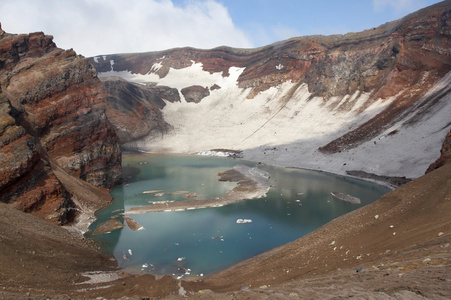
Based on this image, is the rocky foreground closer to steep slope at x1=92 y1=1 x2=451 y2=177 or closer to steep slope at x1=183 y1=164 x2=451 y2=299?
steep slope at x1=183 y1=164 x2=451 y2=299

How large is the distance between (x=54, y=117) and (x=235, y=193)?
19327mm

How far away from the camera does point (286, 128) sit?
64.4 metres

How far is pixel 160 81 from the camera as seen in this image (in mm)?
99812

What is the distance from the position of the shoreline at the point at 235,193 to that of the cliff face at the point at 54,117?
7247 mm

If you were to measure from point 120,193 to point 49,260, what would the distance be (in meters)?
20.6

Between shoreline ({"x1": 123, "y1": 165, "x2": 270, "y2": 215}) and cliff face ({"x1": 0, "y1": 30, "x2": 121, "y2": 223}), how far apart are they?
725cm

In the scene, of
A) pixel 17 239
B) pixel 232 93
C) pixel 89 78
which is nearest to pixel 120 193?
pixel 89 78

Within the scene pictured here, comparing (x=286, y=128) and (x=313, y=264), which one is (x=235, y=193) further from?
(x=286, y=128)

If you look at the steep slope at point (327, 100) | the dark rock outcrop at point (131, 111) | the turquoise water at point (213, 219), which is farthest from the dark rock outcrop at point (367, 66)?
the dark rock outcrop at point (131, 111)

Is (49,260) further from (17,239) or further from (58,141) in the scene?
(58,141)

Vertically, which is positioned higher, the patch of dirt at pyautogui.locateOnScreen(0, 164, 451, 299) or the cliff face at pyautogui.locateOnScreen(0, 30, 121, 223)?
the cliff face at pyautogui.locateOnScreen(0, 30, 121, 223)

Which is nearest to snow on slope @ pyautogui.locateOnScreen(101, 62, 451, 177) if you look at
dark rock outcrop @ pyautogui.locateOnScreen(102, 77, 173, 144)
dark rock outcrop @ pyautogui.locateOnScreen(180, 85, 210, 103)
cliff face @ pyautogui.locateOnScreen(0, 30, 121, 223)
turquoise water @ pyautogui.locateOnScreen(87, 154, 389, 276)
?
dark rock outcrop @ pyautogui.locateOnScreen(180, 85, 210, 103)

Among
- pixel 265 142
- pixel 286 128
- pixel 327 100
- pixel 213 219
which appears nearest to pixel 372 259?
pixel 213 219

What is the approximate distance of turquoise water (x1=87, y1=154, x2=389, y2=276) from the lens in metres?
18.5
